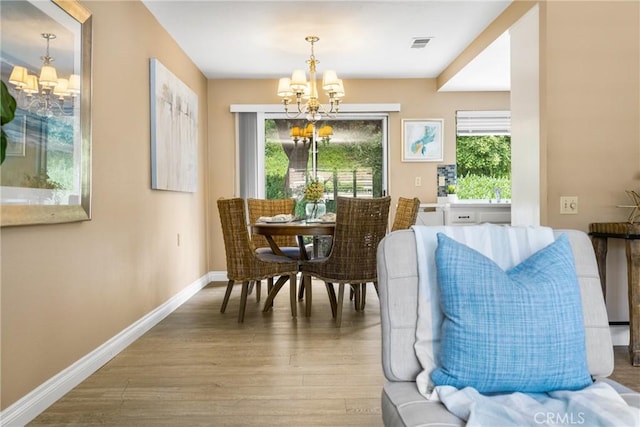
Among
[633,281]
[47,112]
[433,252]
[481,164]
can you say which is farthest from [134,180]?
[481,164]

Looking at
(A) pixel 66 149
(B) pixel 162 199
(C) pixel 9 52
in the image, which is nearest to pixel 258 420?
(A) pixel 66 149

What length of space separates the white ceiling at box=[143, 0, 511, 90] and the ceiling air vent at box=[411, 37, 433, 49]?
5cm

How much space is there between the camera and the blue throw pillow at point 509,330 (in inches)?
49.0

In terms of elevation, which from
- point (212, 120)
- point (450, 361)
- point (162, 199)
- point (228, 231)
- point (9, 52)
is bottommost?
point (450, 361)

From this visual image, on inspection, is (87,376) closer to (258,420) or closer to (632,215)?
(258,420)

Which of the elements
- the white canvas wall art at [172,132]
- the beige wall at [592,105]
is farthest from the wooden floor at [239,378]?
the beige wall at [592,105]

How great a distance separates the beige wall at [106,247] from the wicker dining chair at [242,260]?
602 millimetres

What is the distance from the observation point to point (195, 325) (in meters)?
3.71

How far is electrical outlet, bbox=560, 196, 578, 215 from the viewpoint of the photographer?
310 cm

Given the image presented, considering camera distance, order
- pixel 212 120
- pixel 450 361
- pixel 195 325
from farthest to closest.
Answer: pixel 212 120, pixel 195 325, pixel 450 361

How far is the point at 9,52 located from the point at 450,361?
1.99 metres

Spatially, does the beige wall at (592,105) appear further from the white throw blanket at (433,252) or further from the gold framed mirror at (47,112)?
the gold framed mirror at (47,112)

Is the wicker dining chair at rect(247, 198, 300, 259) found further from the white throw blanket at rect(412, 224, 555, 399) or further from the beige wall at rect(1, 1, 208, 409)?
the white throw blanket at rect(412, 224, 555, 399)

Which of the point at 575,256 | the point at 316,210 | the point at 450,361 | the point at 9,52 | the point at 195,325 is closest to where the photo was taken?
the point at 450,361
